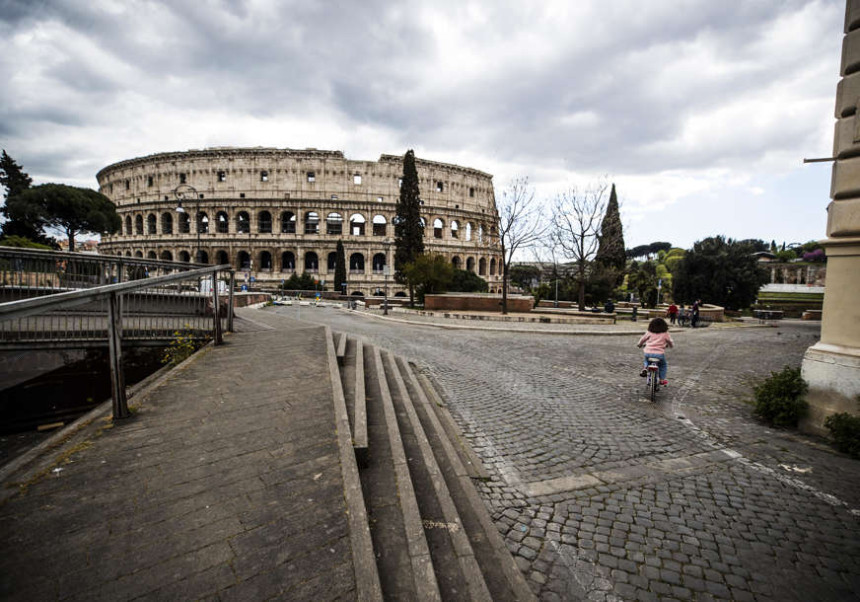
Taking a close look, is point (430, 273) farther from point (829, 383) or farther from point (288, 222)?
point (288, 222)

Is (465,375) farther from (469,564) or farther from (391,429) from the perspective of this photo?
(469,564)

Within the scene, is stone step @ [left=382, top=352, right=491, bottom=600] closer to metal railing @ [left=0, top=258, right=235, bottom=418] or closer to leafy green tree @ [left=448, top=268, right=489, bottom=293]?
metal railing @ [left=0, top=258, right=235, bottom=418]

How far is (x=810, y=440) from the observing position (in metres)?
4.80

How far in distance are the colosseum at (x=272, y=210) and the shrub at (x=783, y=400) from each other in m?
42.7

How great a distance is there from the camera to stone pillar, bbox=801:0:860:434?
4.81 m

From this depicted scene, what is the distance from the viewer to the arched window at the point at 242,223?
162ft

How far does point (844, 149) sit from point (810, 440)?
4.00m

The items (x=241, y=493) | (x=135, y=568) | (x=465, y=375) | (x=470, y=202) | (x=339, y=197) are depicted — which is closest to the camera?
(x=135, y=568)

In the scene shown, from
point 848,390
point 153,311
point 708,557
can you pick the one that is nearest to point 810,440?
point 848,390

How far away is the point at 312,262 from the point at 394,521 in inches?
2020

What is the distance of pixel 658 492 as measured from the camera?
353 cm

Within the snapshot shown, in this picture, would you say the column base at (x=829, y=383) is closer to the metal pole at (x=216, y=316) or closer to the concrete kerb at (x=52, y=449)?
the concrete kerb at (x=52, y=449)

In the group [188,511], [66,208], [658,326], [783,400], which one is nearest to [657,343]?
[658,326]

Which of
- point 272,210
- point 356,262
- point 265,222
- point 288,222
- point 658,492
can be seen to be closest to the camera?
point 658,492
